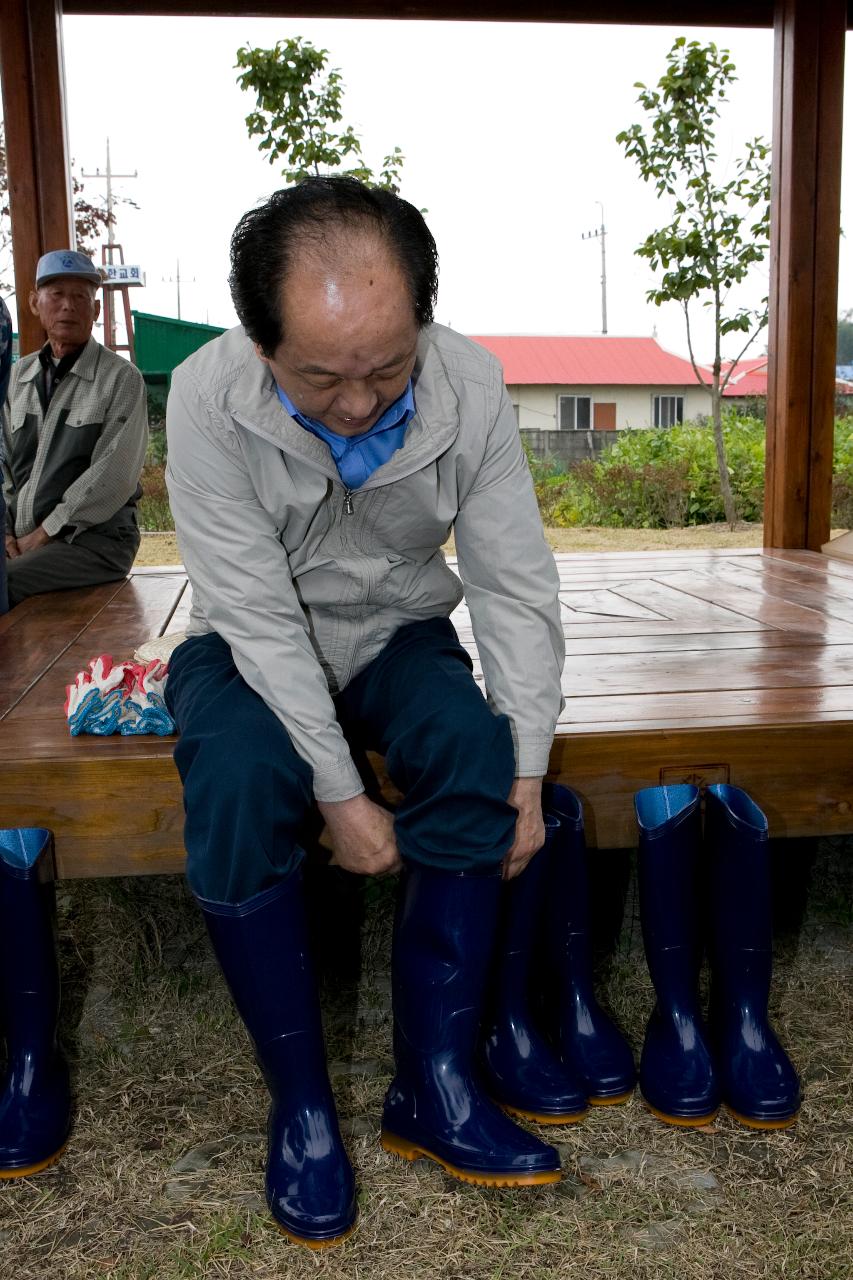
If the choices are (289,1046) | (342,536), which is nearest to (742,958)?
(289,1046)

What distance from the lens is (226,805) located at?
1.19m

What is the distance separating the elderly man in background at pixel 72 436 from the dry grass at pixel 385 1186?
1.65 metres

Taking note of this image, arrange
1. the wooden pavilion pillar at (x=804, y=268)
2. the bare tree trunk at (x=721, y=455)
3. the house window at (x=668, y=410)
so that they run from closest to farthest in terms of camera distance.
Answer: the wooden pavilion pillar at (x=804, y=268) < the bare tree trunk at (x=721, y=455) < the house window at (x=668, y=410)

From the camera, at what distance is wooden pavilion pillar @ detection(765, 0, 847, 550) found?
12.5 feet

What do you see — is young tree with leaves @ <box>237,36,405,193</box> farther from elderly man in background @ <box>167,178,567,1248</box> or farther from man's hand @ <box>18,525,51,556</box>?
elderly man in background @ <box>167,178,567,1248</box>

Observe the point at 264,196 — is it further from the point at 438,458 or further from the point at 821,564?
the point at 821,564

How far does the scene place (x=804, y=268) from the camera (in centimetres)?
391

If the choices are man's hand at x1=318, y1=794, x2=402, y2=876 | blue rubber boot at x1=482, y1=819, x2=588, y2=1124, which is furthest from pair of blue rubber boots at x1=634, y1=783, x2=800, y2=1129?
man's hand at x1=318, y1=794, x2=402, y2=876

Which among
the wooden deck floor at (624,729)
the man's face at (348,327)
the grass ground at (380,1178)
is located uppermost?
the man's face at (348,327)

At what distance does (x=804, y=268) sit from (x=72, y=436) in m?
2.47

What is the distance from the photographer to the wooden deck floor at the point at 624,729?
1468 mm

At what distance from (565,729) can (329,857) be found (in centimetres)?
36

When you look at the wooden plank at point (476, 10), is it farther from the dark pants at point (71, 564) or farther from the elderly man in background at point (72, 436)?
the dark pants at point (71, 564)

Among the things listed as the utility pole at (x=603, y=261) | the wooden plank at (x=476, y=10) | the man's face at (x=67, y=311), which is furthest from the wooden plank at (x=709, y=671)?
the utility pole at (x=603, y=261)
